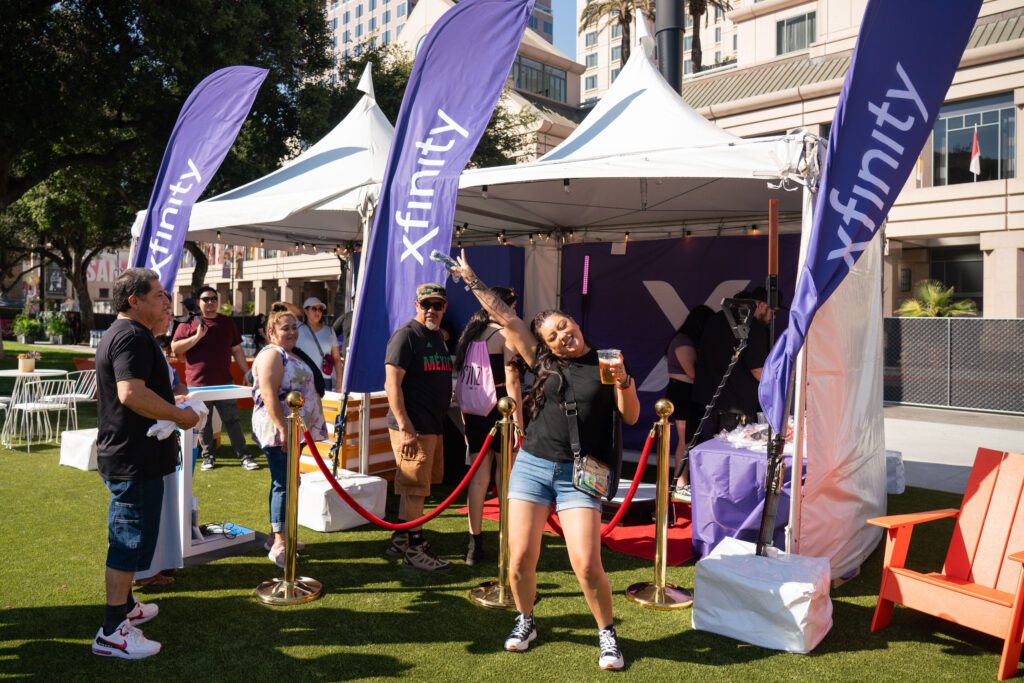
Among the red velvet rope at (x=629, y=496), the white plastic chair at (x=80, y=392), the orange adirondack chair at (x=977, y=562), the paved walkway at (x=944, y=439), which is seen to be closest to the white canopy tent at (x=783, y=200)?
the orange adirondack chair at (x=977, y=562)

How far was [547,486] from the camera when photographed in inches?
133

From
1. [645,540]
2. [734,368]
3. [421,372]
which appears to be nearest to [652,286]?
[734,368]

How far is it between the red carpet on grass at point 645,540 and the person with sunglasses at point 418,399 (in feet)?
3.40

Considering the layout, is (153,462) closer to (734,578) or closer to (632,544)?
(734,578)

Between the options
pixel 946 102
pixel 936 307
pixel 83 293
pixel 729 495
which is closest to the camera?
pixel 729 495

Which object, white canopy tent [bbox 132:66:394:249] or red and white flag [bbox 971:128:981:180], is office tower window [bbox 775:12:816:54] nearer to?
red and white flag [bbox 971:128:981:180]

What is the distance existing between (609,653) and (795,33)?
2766cm

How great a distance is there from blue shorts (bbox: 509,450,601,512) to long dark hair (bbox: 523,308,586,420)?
0.24m

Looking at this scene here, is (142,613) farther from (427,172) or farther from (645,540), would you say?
(645,540)

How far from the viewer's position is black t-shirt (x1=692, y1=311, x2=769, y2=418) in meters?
6.10

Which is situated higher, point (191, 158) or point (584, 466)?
point (191, 158)

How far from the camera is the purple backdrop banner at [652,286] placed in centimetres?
802

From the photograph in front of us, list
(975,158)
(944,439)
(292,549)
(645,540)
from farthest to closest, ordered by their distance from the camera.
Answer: (975,158) → (944,439) → (645,540) → (292,549)

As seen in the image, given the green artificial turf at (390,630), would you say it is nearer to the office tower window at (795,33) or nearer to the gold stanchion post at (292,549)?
the gold stanchion post at (292,549)
